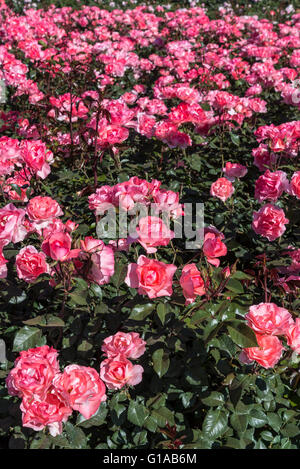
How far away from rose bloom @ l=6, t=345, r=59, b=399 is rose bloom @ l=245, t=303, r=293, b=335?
25.3 inches

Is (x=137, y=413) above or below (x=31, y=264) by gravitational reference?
below

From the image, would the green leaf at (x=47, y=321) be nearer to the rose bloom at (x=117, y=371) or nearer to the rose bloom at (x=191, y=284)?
the rose bloom at (x=117, y=371)

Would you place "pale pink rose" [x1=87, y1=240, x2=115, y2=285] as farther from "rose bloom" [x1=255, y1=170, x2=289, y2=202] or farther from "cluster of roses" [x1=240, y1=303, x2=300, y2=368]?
"rose bloom" [x1=255, y1=170, x2=289, y2=202]

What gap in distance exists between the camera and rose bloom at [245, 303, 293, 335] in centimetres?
129

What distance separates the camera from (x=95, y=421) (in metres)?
1.45

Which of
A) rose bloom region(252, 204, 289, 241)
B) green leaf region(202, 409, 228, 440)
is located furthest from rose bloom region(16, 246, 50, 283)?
rose bloom region(252, 204, 289, 241)

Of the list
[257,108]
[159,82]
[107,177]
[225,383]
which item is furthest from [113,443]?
[159,82]

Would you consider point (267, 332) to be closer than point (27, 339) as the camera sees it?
Yes

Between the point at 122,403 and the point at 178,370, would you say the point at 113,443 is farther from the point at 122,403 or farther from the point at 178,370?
the point at 178,370

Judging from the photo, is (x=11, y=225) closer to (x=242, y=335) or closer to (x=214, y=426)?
(x=242, y=335)

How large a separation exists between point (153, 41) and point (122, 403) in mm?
5278

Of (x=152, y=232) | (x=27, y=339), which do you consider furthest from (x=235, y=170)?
(x=27, y=339)

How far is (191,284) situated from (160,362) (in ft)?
1.07

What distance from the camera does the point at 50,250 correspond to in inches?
51.9
